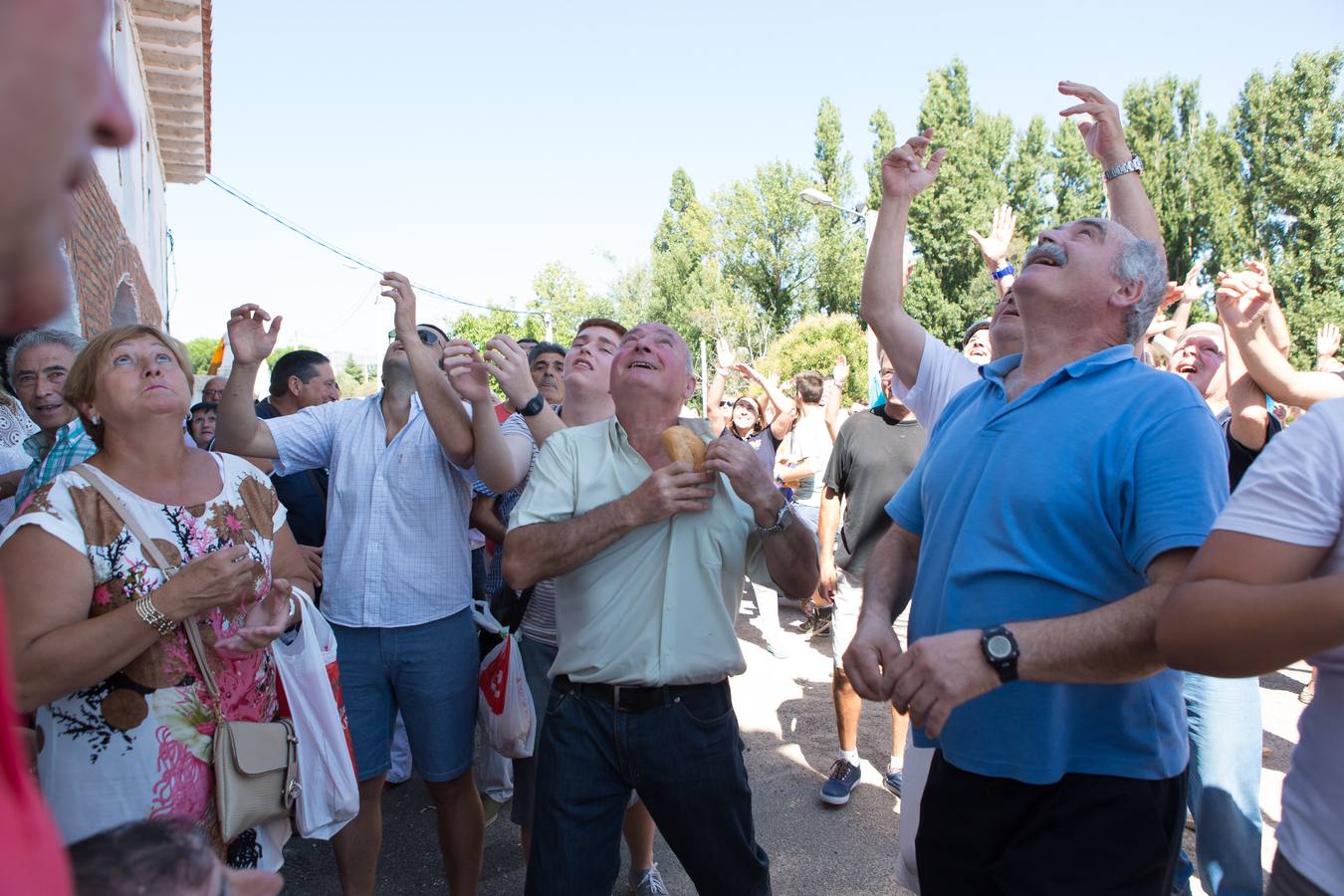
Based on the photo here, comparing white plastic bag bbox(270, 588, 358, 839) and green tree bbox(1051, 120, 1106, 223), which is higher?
green tree bbox(1051, 120, 1106, 223)

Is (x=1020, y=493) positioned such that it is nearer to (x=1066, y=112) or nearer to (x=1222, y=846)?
(x=1066, y=112)

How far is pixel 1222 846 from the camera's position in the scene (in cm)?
287

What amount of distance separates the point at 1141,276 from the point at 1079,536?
0.68 m

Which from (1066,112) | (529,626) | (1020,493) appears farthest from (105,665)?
(1066,112)

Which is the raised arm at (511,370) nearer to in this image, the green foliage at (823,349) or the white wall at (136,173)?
the white wall at (136,173)

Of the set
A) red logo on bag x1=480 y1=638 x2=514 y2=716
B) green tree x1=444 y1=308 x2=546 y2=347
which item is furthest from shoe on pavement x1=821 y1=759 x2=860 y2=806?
green tree x1=444 y1=308 x2=546 y2=347

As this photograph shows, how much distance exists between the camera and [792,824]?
4.07 metres

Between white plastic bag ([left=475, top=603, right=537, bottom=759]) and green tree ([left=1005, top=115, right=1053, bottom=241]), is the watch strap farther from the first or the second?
green tree ([left=1005, top=115, right=1053, bottom=241])

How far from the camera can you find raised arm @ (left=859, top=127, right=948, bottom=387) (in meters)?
2.86

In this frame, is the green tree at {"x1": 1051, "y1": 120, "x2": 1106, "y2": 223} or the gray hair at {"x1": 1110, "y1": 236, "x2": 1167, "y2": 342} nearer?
the gray hair at {"x1": 1110, "y1": 236, "x2": 1167, "y2": 342}

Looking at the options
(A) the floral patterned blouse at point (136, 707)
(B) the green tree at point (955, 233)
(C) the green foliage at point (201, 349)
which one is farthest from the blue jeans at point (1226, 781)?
(C) the green foliage at point (201, 349)

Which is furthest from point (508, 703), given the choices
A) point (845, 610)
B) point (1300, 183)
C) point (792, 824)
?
point (1300, 183)

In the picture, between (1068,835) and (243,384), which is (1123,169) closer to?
(1068,835)

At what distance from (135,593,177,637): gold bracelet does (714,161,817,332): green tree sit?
46.4 meters
